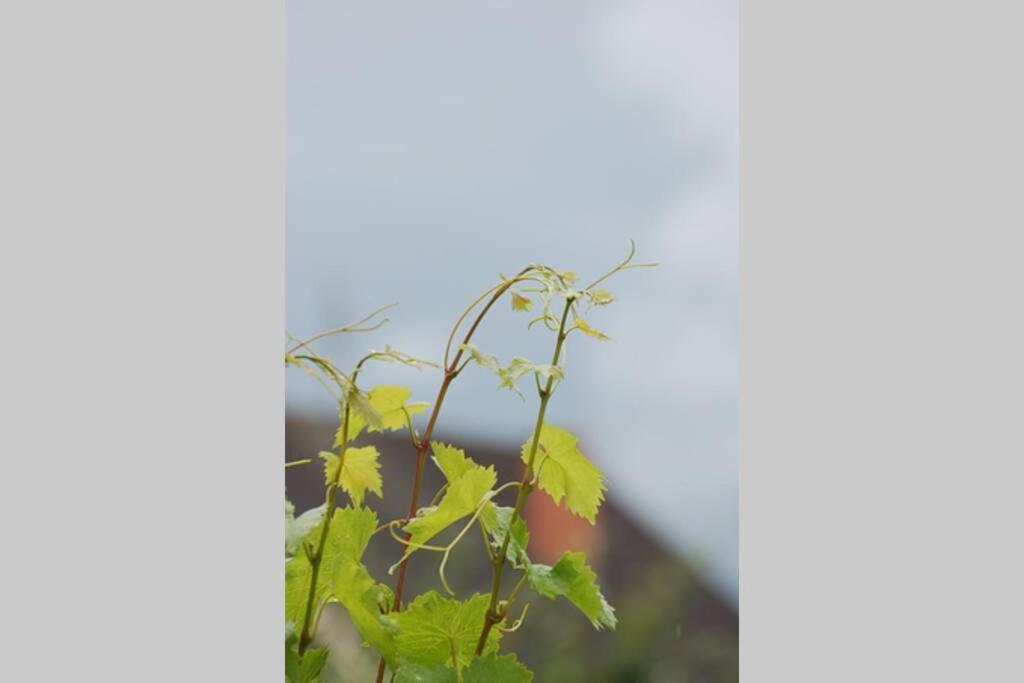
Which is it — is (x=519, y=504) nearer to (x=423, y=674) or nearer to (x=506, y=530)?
(x=506, y=530)

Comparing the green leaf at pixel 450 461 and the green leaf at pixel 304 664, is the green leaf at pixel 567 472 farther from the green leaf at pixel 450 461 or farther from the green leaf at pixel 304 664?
the green leaf at pixel 304 664

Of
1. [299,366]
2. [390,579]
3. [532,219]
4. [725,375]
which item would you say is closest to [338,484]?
[299,366]

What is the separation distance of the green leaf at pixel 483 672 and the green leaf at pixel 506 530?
0.30 feet

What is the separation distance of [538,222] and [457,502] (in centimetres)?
41

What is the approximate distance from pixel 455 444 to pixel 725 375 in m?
0.39

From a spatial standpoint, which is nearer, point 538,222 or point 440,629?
Result: point 440,629

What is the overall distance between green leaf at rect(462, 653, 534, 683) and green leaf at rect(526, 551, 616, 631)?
0.07 m

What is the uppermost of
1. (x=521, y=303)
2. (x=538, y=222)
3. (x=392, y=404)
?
(x=538, y=222)

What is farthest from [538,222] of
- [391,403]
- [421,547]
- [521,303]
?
[421,547]

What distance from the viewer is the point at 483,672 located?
3.12ft

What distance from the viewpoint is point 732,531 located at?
1.31 metres

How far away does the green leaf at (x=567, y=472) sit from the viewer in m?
1.02

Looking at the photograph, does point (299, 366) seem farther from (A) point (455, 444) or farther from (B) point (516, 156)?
(B) point (516, 156)

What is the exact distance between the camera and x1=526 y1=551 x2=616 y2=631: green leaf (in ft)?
3.16
